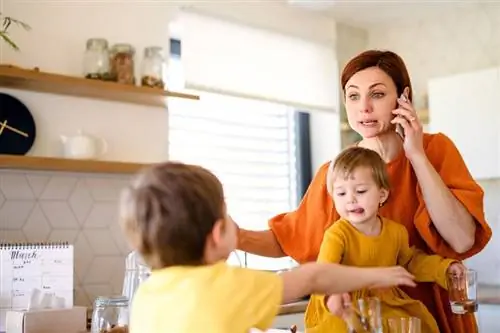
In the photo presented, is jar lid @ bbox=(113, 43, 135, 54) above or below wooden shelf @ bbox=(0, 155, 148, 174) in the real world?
above

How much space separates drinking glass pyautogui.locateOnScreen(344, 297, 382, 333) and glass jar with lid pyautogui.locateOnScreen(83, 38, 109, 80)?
5.89ft

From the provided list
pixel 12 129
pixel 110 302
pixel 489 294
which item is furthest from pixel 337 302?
pixel 489 294

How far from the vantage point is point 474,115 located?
362cm

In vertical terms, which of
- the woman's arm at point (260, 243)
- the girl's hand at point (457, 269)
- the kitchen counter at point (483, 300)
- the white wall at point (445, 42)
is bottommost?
the kitchen counter at point (483, 300)

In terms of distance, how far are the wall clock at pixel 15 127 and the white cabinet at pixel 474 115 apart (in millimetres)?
2012

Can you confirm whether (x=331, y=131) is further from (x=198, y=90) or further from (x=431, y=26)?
(x=198, y=90)

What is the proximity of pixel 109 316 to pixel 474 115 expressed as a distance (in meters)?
2.32

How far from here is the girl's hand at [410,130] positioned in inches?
58.2

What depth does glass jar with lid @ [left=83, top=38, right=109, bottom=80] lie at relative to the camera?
2861mm

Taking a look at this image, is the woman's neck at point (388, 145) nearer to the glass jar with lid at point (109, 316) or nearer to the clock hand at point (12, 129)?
the glass jar with lid at point (109, 316)

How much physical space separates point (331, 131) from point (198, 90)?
1058 millimetres

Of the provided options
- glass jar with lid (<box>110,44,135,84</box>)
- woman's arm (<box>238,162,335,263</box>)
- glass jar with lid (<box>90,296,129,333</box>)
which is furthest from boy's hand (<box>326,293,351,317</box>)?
glass jar with lid (<box>110,44,135,84</box>)

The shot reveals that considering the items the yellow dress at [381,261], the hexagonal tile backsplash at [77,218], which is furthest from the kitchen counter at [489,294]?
the yellow dress at [381,261]

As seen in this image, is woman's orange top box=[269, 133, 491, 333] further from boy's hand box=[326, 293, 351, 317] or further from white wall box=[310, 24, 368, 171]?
white wall box=[310, 24, 368, 171]
